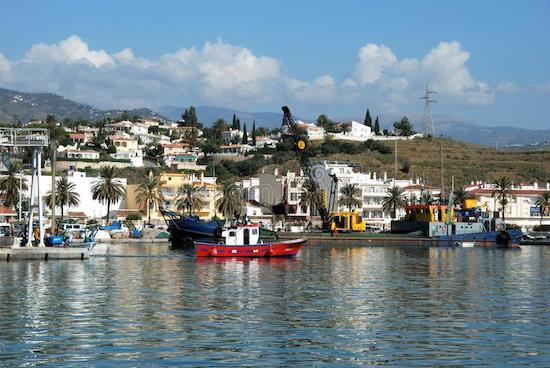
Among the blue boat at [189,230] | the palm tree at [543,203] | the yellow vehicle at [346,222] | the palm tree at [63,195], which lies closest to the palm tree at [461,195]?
the palm tree at [543,203]

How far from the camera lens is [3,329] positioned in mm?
31797

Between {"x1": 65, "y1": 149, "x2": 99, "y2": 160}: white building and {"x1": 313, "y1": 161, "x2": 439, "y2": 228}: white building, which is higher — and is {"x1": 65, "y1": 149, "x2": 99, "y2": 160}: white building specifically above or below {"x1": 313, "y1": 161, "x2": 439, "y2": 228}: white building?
above

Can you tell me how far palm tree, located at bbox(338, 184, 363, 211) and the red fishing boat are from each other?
6670cm

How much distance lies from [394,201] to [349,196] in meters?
6.56

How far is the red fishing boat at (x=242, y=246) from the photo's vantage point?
7138cm

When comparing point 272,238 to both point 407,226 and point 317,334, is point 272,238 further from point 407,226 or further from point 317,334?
point 317,334

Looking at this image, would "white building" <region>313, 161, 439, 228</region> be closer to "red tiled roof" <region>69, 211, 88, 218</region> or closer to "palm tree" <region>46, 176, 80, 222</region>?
"red tiled roof" <region>69, 211, 88, 218</region>

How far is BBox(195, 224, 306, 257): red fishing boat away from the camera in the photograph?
234ft

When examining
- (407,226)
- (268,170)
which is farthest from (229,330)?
(268,170)

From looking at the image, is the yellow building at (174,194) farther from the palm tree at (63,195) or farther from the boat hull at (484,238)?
the boat hull at (484,238)

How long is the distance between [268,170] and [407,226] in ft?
235

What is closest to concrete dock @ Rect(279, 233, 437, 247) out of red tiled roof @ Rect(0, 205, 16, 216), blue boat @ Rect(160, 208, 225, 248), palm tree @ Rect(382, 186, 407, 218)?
blue boat @ Rect(160, 208, 225, 248)

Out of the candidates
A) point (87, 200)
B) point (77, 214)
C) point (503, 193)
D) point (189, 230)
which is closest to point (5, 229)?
point (189, 230)

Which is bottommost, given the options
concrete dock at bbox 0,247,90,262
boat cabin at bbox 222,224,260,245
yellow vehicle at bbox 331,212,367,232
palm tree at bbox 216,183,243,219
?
concrete dock at bbox 0,247,90,262
